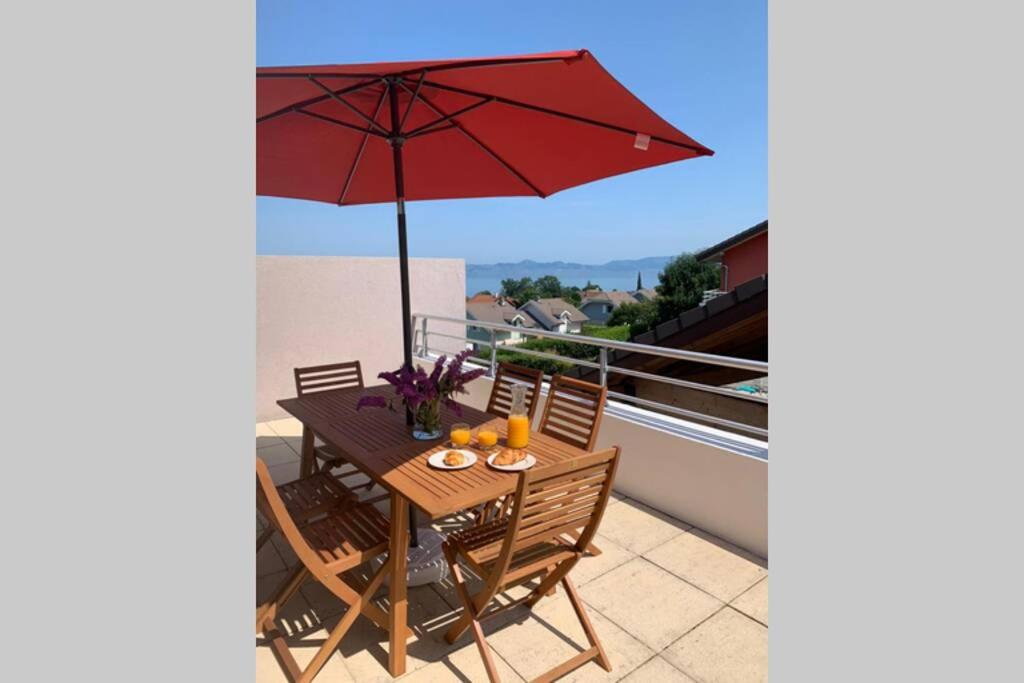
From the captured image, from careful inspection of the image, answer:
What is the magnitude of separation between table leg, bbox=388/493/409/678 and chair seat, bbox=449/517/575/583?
0.67ft

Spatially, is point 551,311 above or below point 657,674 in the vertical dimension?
above

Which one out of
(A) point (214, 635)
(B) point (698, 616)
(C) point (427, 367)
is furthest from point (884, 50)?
(C) point (427, 367)

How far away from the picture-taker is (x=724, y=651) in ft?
7.28

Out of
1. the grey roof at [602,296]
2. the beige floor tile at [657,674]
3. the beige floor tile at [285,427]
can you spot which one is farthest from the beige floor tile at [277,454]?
the grey roof at [602,296]

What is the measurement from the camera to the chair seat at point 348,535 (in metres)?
2.10

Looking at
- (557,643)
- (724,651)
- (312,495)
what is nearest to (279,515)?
(312,495)

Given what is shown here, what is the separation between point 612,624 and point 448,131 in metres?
2.74

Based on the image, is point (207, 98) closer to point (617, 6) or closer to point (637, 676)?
point (637, 676)

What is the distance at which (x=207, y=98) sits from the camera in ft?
1.69

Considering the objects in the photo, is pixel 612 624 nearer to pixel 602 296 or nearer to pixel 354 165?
pixel 354 165

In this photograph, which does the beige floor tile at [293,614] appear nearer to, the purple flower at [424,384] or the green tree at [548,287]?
the purple flower at [424,384]

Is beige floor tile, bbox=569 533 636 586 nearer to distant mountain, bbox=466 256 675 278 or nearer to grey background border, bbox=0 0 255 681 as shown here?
grey background border, bbox=0 0 255 681

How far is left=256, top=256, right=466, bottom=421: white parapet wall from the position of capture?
218 inches

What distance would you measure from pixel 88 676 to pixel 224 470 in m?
0.19
